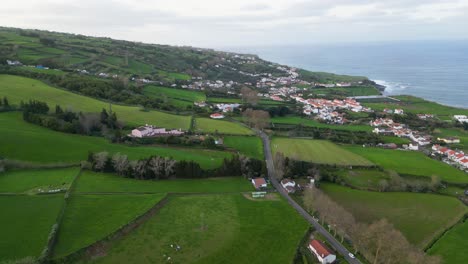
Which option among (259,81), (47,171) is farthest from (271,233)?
(259,81)

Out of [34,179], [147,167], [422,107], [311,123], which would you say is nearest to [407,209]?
[147,167]

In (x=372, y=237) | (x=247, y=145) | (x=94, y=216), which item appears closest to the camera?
(x=372, y=237)

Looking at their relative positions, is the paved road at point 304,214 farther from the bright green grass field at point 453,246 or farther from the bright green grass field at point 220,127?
the bright green grass field at point 220,127

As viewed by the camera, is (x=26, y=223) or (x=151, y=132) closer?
(x=26, y=223)

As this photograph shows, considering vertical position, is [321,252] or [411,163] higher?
[411,163]

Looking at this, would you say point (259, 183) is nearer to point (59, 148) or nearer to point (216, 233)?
point (216, 233)

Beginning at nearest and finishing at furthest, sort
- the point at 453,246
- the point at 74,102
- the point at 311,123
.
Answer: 1. the point at 453,246
2. the point at 74,102
3. the point at 311,123

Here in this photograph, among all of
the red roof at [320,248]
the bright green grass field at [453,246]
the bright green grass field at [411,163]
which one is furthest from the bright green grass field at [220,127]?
the bright green grass field at [453,246]
